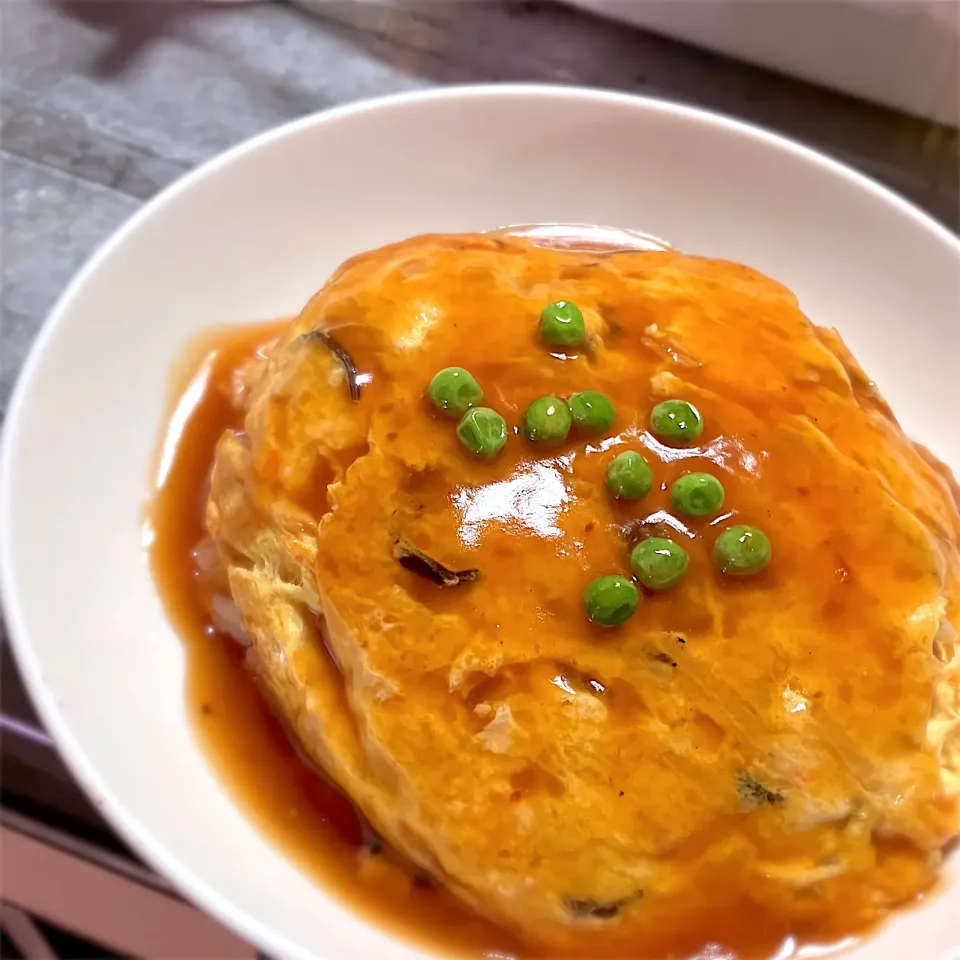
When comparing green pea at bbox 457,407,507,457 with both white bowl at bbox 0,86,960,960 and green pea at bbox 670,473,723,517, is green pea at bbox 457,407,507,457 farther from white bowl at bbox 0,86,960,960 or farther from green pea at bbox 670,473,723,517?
white bowl at bbox 0,86,960,960

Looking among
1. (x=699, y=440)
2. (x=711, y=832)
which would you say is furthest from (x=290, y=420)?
(x=711, y=832)

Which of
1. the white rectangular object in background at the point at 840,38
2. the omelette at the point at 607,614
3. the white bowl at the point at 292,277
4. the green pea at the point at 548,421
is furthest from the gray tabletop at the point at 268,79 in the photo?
the green pea at the point at 548,421

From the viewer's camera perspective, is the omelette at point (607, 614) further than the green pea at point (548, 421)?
No

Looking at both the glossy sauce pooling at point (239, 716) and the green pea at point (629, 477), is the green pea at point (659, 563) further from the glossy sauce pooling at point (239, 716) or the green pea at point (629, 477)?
the glossy sauce pooling at point (239, 716)

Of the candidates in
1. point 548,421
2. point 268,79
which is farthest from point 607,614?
point 268,79

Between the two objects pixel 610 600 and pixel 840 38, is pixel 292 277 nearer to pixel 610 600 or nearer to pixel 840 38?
pixel 610 600

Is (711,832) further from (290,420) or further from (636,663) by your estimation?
(290,420)
